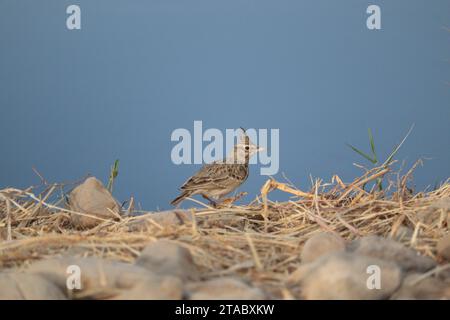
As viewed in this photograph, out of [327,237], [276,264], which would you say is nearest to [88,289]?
[276,264]

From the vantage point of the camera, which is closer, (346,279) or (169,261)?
(346,279)

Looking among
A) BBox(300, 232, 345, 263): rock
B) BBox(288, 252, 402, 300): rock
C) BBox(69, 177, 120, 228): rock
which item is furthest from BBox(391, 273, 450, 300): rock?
BBox(69, 177, 120, 228): rock

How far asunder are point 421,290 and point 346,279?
41 centimetres

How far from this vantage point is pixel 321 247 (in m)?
2.92

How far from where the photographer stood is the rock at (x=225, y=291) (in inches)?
92.6

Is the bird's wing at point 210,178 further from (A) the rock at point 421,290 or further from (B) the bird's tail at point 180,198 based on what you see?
(A) the rock at point 421,290

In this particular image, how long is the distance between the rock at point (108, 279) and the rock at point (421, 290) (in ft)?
3.10

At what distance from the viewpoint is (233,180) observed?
6703mm

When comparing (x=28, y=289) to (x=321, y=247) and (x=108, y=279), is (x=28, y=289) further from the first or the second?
→ (x=321, y=247)

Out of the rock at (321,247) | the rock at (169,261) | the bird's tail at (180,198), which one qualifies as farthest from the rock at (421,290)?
the bird's tail at (180,198)

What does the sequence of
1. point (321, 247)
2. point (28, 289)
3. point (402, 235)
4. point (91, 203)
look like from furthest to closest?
point (91, 203) → point (402, 235) → point (321, 247) → point (28, 289)

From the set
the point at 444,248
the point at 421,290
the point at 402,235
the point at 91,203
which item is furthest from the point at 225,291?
the point at 91,203
